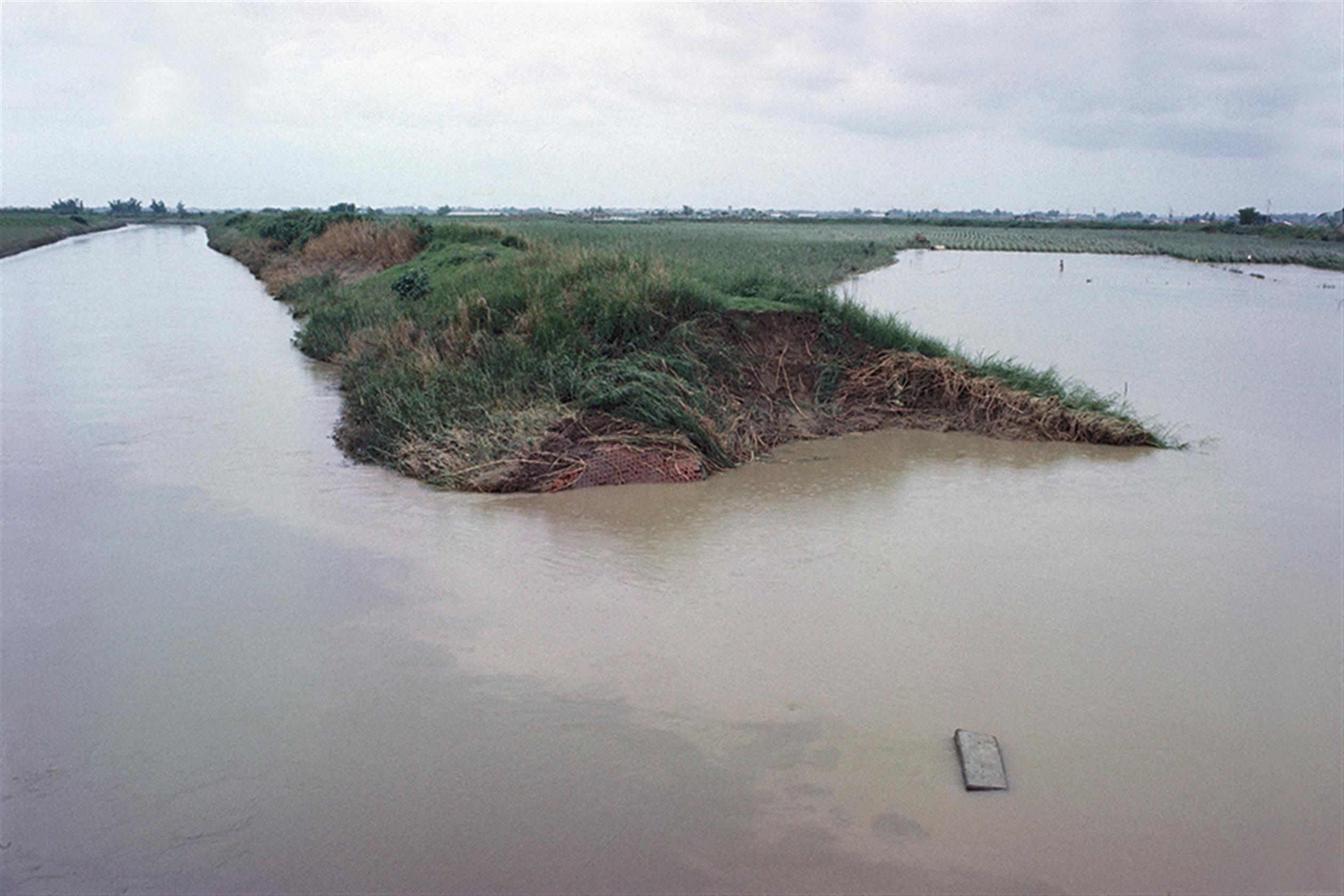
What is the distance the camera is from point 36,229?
48406 mm

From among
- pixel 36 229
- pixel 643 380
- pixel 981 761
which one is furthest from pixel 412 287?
pixel 36 229

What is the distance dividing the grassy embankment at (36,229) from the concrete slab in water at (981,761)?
142 feet

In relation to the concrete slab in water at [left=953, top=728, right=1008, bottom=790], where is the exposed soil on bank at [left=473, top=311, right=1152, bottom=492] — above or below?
above

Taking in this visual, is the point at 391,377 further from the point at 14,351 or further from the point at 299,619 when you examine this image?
the point at 14,351

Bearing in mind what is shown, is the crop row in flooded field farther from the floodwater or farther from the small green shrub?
the floodwater

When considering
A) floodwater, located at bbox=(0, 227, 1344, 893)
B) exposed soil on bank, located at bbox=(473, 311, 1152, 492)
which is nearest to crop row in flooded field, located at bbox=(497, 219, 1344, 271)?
exposed soil on bank, located at bbox=(473, 311, 1152, 492)

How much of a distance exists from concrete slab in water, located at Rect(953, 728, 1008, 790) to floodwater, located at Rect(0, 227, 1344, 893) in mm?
83

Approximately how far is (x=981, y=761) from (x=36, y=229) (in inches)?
2303

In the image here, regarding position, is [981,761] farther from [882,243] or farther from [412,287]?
[882,243]

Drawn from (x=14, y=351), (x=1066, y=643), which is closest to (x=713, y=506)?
(x=1066, y=643)

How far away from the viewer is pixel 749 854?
3359 millimetres

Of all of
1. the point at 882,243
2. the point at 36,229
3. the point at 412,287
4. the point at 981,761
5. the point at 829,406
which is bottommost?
the point at 981,761

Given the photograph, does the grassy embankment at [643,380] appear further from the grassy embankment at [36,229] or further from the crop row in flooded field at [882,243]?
the grassy embankment at [36,229]

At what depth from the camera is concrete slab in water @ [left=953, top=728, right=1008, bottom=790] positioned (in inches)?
147
